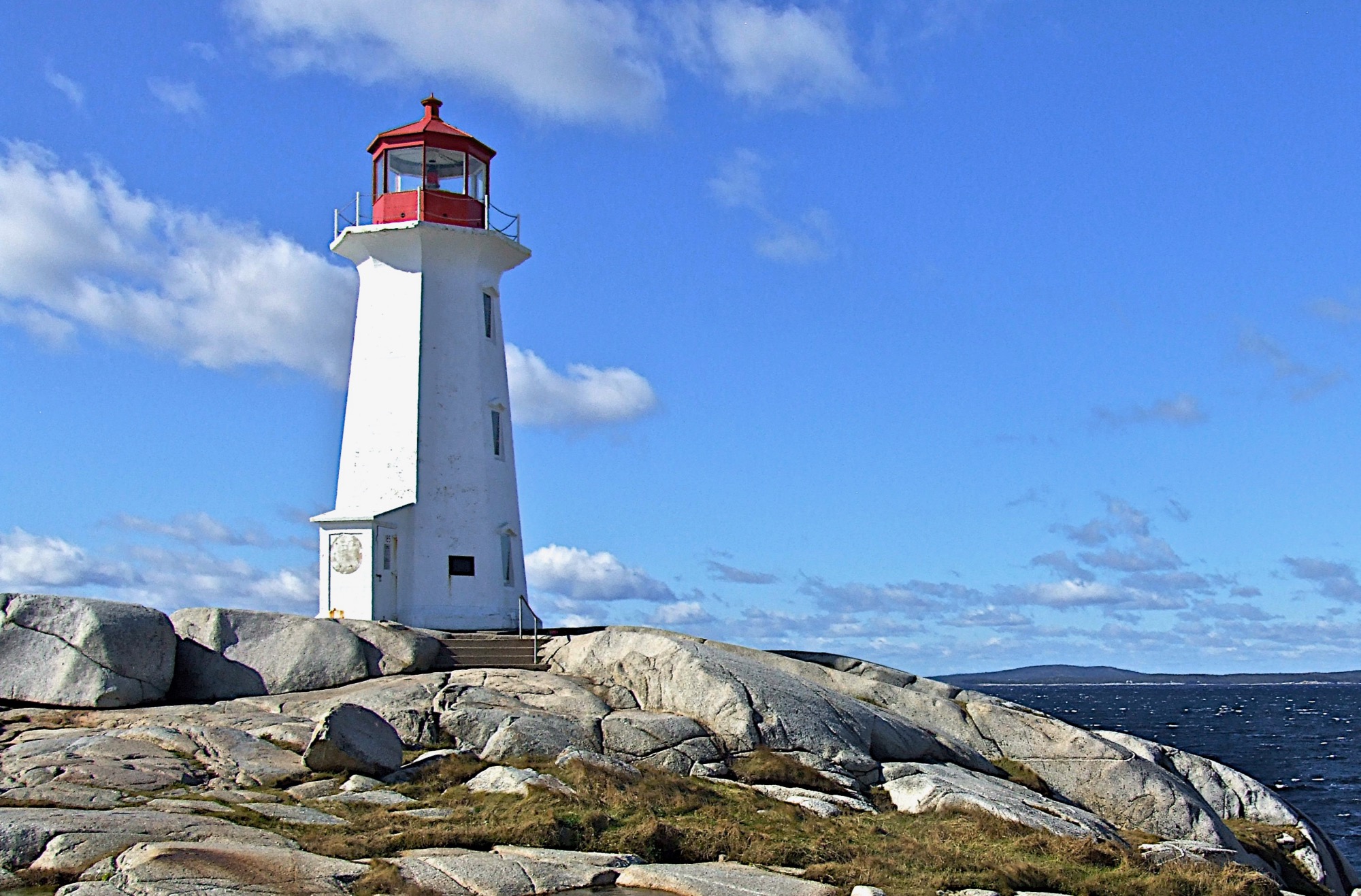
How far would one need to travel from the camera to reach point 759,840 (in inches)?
587

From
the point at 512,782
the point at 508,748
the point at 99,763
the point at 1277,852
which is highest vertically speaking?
the point at 99,763

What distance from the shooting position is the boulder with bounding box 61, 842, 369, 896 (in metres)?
11.5

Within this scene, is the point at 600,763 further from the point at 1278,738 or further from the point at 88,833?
the point at 1278,738

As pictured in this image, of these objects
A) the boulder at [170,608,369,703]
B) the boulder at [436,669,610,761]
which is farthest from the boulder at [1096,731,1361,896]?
the boulder at [170,608,369,703]

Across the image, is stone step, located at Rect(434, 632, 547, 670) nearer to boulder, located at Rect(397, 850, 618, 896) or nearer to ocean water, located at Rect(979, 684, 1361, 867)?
boulder, located at Rect(397, 850, 618, 896)

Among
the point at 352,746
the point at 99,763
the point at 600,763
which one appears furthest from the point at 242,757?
the point at 600,763

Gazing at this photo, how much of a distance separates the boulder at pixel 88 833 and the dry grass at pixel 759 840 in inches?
23.5

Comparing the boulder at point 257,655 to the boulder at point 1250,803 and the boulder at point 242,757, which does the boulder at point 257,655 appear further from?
the boulder at point 1250,803

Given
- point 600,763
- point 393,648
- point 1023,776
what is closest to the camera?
point 600,763

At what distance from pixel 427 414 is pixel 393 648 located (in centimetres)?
673

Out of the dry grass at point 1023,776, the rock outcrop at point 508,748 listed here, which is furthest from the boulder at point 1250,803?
the dry grass at point 1023,776

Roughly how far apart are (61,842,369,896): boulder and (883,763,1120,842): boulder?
9253 millimetres

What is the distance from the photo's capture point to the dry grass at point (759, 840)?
45.0 ft

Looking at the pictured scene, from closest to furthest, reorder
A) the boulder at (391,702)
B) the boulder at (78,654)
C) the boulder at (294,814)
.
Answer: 1. the boulder at (294,814)
2. the boulder at (391,702)
3. the boulder at (78,654)
